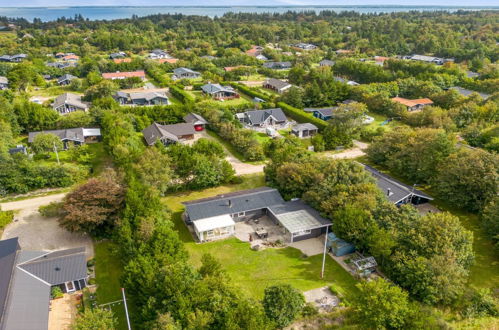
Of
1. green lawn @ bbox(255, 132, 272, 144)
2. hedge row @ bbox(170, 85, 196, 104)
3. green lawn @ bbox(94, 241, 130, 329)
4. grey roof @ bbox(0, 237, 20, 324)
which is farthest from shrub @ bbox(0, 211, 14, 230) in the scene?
hedge row @ bbox(170, 85, 196, 104)

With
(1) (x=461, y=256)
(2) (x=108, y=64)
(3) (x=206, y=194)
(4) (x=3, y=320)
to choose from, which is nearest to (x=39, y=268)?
(4) (x=3, y=320)

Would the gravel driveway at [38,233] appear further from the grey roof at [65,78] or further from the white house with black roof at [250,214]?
the grey roof at [65,78]

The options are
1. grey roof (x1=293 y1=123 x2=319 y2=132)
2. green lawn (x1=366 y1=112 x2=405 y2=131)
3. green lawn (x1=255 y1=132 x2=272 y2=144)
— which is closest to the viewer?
green lawn (x1=255 y1=132 x2=272 y2=144)

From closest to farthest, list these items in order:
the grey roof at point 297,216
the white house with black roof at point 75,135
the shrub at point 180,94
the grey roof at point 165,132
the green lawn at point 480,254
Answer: the green lawn at point 480,254, the grey roof at point 297,216, the white house with black roof at point 75,135, the grey roof at point 165,132, the shrub at point 180,94

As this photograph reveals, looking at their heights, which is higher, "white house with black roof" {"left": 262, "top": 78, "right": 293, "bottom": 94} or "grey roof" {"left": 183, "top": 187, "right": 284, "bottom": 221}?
"white house with black roof" {"left": 262, "top": 78, "right": 293, "bottom": 94}

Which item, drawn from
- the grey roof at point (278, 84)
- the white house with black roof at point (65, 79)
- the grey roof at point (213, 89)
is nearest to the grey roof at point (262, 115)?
the grey roof at point (213, 89)

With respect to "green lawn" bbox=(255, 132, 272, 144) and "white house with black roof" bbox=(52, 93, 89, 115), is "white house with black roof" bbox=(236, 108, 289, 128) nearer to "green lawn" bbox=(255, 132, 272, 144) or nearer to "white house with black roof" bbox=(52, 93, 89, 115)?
"green lawn" bbox=(255, 132, 272, 144)

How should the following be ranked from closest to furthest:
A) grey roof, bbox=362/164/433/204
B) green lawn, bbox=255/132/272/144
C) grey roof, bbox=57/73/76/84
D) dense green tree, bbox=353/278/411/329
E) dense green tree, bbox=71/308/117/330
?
1. dense green tree, bbox=71/308/117/330
2. dense green tree, bbox=353/278/411/329
3. grey roof, bbox=362/164/433/204
4. green lawn, bbox=255/132/272/144
5. grey roof, bbox=57/73/76/84
